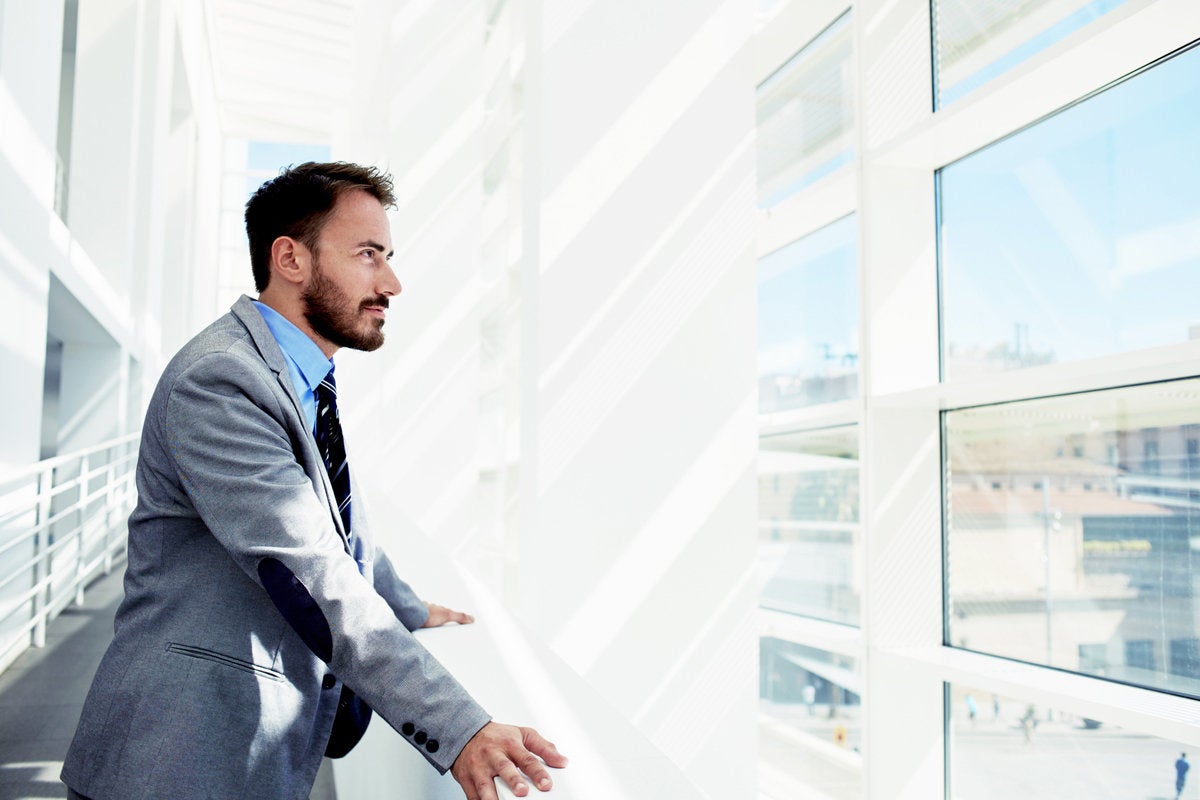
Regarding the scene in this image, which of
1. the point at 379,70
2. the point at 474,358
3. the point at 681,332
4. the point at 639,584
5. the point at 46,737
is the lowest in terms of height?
the point at 46,737

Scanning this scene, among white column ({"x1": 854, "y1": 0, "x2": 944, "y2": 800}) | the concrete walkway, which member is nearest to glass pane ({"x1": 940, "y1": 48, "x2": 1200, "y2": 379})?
white column ({"x1": 854, "y1": 0, "x2": 944, "y2": 800})

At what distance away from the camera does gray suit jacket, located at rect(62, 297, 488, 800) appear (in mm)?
989

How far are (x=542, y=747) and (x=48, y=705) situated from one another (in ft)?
8.64

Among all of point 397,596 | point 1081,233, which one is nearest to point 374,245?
point 397,596

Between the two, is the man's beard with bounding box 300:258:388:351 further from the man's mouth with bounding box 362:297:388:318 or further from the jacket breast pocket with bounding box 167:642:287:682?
the jacket breast pocket with bounding box 167:642:287:682

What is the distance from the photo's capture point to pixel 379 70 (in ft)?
22.5

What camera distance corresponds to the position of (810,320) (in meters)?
3.60

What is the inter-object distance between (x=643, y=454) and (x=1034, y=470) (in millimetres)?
1020

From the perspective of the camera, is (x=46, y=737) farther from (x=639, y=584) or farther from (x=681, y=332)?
A: (x=681, y=332)

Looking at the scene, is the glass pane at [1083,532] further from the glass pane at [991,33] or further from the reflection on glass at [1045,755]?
the glass pane at [991,33]

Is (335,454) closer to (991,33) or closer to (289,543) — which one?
(289,543)

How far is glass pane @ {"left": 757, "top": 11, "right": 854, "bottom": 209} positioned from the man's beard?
2350 millimetres

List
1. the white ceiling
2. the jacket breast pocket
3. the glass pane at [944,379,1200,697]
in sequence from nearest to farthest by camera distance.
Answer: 1. the jacket breast pocket
2. the glass pane at [944,379,1200,697]
3. the white ceiling

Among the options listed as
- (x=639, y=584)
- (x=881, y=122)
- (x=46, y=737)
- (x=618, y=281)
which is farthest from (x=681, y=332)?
(x=46, y=737)
